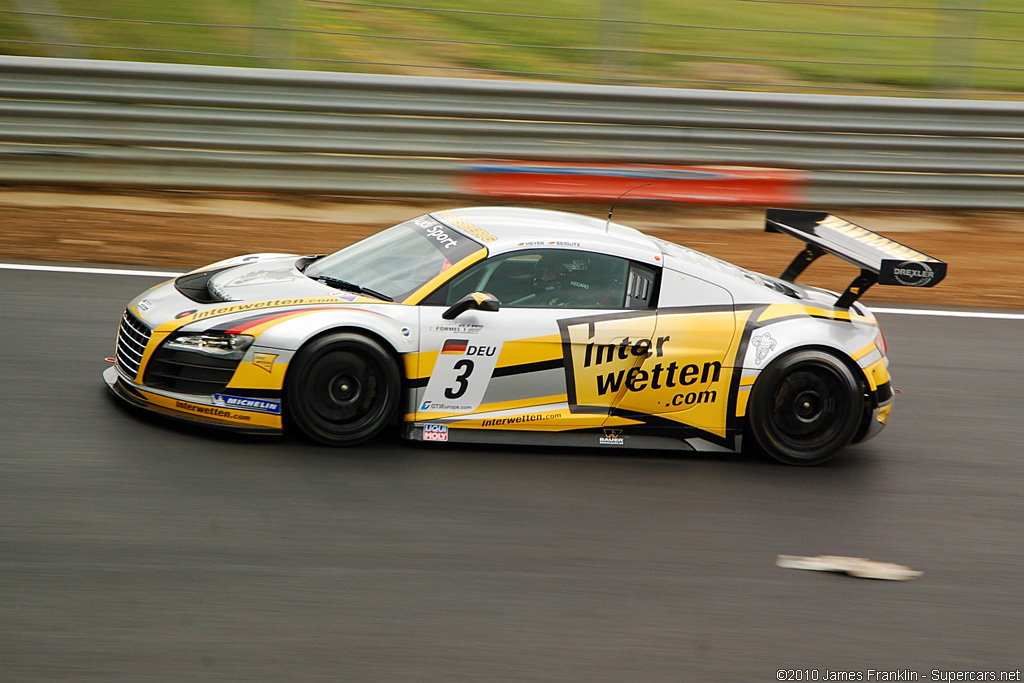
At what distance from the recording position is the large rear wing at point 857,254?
6.30 metres

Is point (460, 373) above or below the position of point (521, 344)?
below

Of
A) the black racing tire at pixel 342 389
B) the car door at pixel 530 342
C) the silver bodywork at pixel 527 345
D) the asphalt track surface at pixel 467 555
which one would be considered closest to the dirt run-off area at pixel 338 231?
the asphalt track surface at pixel 467 555

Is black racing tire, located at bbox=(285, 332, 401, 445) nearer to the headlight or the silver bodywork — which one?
the silver bodywork

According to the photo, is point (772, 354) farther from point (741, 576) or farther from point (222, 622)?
point (222, 622)

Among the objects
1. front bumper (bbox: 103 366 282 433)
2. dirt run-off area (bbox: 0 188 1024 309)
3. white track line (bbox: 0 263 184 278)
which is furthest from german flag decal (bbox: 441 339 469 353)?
dirt run-off area (bbox: 0 188 1024 309)

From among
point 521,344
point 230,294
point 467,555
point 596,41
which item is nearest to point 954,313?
point 596,41

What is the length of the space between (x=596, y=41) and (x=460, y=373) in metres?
6.59

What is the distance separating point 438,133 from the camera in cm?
1083

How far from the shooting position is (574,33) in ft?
37.7

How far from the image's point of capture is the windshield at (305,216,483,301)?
6.20 metres

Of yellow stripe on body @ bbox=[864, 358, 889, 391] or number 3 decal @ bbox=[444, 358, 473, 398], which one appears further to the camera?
yellow stripe on body @ bbox=[864, 358, 889, 391]

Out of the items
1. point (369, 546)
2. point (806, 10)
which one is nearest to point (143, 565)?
point (369, 546)

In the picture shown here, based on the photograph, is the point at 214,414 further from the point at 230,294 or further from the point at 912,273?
the point at 912,273

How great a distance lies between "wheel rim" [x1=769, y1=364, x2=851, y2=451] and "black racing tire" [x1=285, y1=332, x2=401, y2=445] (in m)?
2.32
